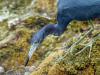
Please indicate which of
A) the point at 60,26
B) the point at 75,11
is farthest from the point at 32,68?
the point at 75,11

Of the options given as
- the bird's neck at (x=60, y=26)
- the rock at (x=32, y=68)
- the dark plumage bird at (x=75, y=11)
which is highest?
the dark plumage bird at (x=75, y=11)

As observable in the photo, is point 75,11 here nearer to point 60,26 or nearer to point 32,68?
point 60,26

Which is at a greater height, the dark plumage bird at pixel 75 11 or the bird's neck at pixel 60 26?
the dark plumage bird at pixel 75 11

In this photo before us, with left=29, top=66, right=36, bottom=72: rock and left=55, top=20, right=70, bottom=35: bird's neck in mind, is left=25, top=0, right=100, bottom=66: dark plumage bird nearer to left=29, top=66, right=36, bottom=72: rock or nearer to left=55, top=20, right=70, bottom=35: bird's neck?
left=55, top=20, right=70, bottom=35: bird's neck

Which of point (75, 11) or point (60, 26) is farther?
point (60, 26)

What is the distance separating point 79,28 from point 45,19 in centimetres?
78

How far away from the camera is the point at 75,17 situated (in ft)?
15.9

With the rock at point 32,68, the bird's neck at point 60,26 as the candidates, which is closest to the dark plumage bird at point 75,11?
the bird's neck at point 60,26

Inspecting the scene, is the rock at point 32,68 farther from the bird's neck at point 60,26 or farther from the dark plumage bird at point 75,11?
the bird's neck at point 60,26

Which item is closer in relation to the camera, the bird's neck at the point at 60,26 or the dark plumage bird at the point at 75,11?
the dark plumage bird at the point at 75,11

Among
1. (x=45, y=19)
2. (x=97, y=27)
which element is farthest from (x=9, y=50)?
(x=97, y=27)

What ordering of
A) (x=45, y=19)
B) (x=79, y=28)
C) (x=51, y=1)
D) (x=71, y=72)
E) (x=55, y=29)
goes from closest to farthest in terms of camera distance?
(x=71, y=72), (x=55, y=29), (x=79, y=28), (x=45, y=19), (x=51, y=1)

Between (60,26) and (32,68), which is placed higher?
(60,26)

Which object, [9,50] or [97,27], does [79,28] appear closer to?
[97,27]
